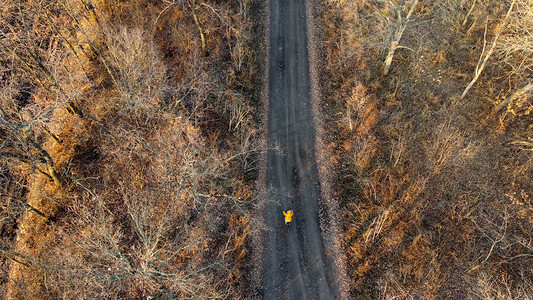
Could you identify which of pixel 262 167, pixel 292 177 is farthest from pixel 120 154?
pixel 292 177

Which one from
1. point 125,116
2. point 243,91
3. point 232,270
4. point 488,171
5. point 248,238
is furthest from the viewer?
point 243,91

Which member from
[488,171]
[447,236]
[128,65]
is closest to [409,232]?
[447,236]

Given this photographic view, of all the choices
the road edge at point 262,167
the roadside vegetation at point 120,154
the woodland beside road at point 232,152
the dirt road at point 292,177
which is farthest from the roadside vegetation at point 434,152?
the roadside vegetation at point 120,154

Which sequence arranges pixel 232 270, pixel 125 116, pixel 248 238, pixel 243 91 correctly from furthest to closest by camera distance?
pixel 243 91 < pixel 125 116 < pixel 248 238 < pixel 232 270

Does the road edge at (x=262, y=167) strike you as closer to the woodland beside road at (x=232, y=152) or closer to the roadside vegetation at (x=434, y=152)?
the woodland beside road at (x=232, y=152)

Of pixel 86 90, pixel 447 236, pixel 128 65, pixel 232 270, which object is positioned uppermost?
pixel 128 65

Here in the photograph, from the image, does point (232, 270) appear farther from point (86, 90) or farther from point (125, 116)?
point (86, 90)

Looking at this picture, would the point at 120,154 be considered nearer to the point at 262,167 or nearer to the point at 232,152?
the point at 232,152

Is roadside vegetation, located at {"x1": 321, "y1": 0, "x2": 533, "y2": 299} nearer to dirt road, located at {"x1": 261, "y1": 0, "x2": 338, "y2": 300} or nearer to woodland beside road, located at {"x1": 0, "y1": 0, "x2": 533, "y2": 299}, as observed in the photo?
woodland beside road, located at {"x1": 0, "y1": 0, "x2": 533, "y2": 299}
